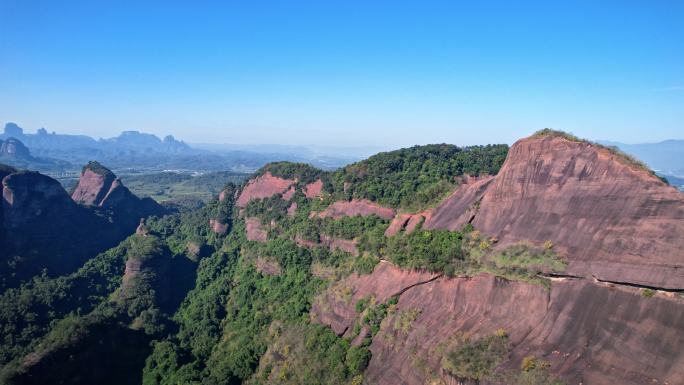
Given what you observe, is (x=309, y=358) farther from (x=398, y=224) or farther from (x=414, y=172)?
(x=414, y=172)

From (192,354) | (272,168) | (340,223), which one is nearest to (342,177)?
(340,223)

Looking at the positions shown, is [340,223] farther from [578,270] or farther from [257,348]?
[578,270]

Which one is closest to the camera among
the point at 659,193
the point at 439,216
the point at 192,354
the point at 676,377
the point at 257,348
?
the point at 676,377

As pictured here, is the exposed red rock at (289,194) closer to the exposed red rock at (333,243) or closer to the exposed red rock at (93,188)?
the exposed red rock at (333,243)

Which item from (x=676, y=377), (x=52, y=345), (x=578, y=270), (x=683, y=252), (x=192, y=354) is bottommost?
(x=192, y=354)

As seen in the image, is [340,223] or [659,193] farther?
[340,223]

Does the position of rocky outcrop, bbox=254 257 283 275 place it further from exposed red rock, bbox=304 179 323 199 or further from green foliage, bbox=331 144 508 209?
green foliage, bbox=331 144 508 209

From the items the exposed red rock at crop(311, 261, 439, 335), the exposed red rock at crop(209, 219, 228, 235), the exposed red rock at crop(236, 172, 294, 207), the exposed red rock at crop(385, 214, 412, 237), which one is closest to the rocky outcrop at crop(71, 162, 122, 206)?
the exposed red rock at crop(209, 219, 228, 235)

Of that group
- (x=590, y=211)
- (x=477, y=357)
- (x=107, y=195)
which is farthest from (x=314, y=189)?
(x=107, y=195)
